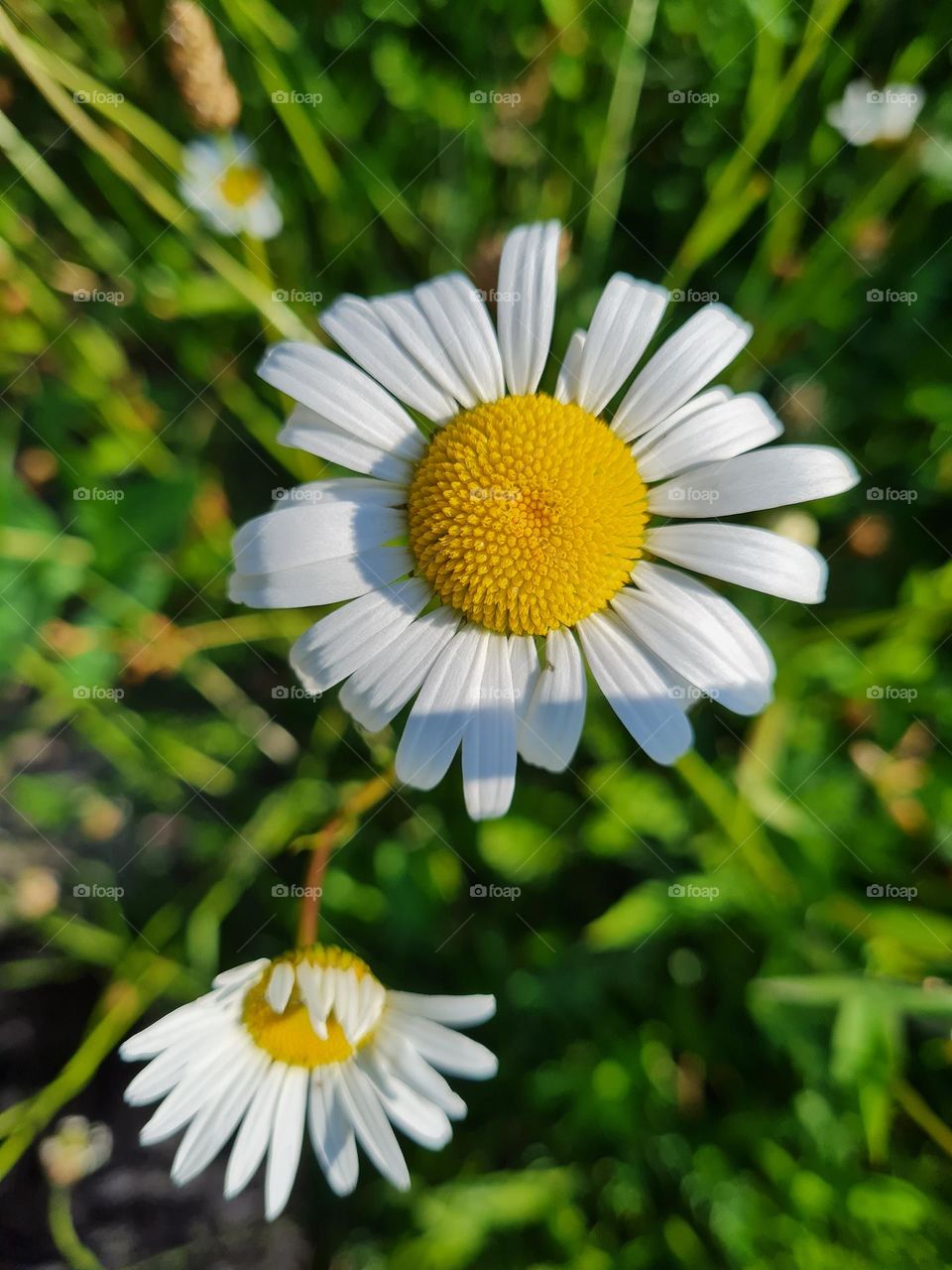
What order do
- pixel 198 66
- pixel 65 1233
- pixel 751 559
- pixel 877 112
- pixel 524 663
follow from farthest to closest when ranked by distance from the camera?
pixel 65 1233 < pixel 877 112 < pixel 198 66 < pixel 524 663 < pixel 751 559

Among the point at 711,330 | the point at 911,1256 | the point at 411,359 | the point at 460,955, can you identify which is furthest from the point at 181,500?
the point at 911,1256

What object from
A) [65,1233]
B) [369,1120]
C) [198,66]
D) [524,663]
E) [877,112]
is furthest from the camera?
[65,1233]

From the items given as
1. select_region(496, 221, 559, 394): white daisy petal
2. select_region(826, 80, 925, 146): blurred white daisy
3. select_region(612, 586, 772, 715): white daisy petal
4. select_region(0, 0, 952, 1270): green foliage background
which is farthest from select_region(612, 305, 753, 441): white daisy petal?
select_region(826, 80, 925, 146): blurred white daisy

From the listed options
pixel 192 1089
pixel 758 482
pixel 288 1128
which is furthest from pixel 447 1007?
pixel 758 482

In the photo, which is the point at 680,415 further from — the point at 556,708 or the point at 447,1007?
the point at 447,1007

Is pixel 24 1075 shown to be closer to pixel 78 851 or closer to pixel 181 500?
pixel 78 851

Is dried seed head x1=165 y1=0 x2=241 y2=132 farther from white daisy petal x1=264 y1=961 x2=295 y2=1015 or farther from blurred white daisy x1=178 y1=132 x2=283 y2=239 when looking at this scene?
white daisy petal x1=264 y1=961 x2=295 y2=1015
